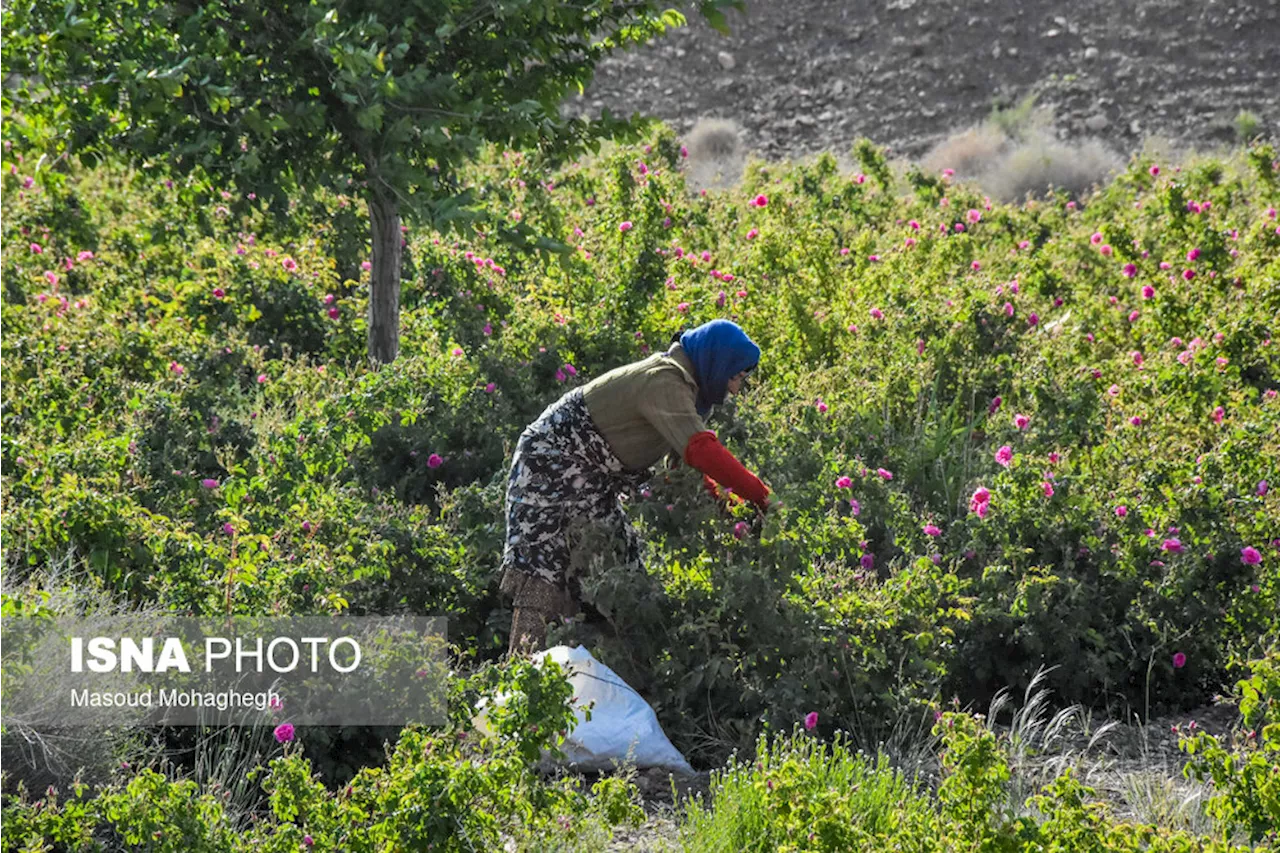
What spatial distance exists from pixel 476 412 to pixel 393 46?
5.09 feet

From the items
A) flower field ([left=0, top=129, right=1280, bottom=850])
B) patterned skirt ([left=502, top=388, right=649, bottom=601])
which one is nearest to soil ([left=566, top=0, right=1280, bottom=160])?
flower field ([left=0, top=129, right=1280, bottom=850])

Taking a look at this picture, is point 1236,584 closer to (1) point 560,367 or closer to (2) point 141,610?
(1) point 560,367

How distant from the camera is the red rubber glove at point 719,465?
15.8 ft

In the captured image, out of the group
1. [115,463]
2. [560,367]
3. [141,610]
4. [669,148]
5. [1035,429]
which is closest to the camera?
[141,610]

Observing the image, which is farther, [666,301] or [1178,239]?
[1178,239]

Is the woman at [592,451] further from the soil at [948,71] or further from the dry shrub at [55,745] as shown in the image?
the soil at [948,71]

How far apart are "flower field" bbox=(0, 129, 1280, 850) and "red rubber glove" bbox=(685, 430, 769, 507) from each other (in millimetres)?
126

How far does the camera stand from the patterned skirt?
5102 millimetres

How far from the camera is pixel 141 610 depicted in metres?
4.80

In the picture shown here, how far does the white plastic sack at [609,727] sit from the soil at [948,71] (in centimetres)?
1441

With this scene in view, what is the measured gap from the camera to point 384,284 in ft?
23.7

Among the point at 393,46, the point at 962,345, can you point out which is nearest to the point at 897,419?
the point at 962,345

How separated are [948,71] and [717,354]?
1772cm

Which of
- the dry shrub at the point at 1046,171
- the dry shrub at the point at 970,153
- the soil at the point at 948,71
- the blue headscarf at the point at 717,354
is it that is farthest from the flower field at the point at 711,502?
the soil at the point at 948,71
